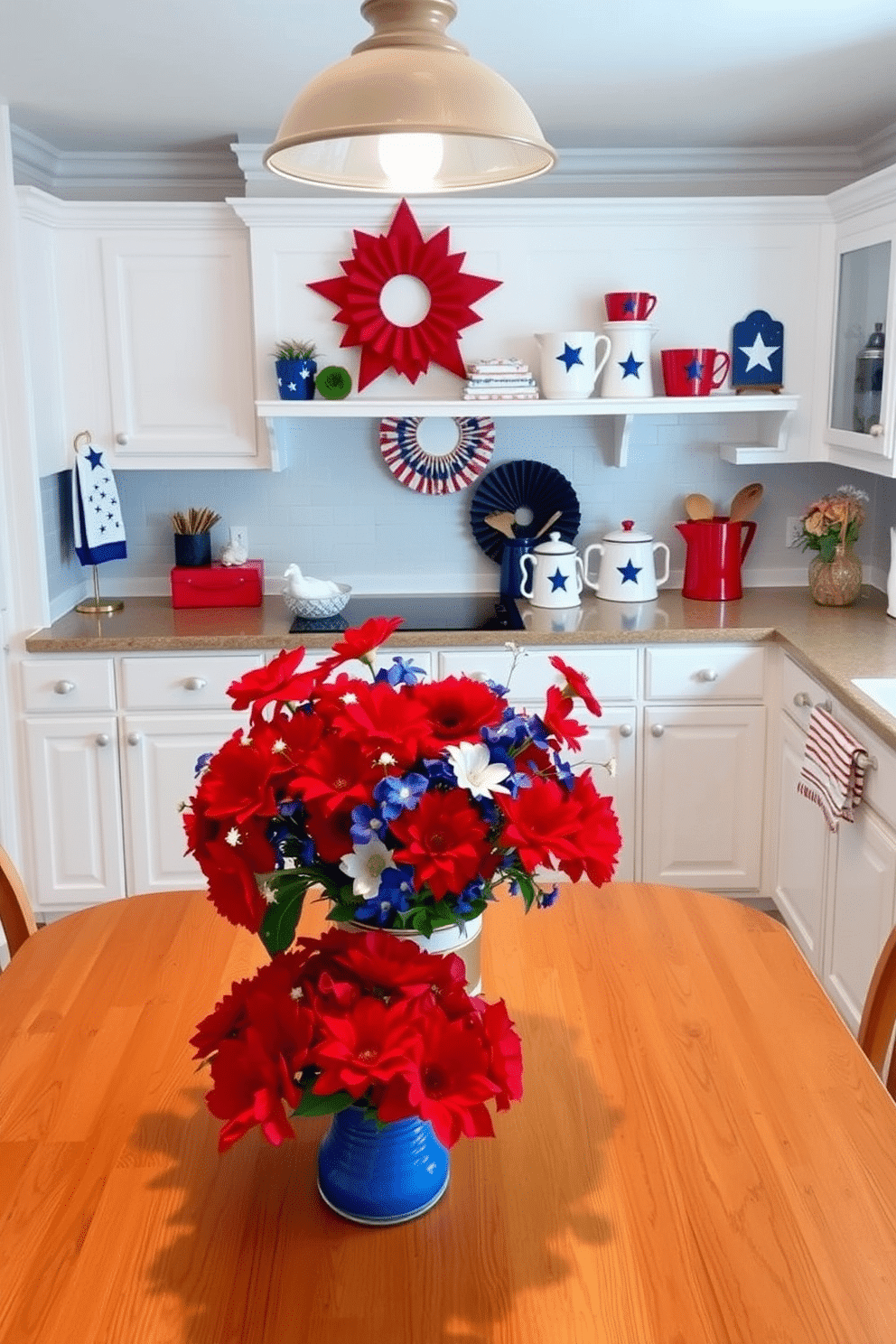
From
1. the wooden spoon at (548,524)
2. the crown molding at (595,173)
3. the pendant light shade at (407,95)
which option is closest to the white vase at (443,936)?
the pendant light shade at (407,95)

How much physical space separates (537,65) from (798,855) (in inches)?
76.6

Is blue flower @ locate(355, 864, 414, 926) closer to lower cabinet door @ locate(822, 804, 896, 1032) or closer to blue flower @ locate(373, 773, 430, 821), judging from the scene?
blue flower @ locate(373, 773, 430, 821)

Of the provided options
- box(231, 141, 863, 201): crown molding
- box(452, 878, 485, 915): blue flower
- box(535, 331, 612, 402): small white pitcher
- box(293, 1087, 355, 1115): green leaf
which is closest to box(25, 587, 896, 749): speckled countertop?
box(535, 331, 612, 402): small white pitcher

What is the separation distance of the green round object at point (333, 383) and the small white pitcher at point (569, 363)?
535 millimetres

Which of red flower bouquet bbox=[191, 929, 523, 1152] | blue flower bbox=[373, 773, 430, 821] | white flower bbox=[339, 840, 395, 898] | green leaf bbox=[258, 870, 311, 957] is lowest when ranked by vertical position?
red flower bouquet bbox=[191, 929, 523, 1152]

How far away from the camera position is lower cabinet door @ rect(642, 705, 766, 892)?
3453 millimetres

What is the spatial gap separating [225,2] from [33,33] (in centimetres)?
46

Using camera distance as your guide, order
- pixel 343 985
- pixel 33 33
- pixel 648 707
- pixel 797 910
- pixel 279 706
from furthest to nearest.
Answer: pixel 648 707 → pixel 797 910 → pixel 33 33 → pixel 279 706 → pixel 343 985

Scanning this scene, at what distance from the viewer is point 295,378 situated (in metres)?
3.50

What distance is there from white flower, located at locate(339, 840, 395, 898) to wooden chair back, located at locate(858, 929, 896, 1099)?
77 centimetres

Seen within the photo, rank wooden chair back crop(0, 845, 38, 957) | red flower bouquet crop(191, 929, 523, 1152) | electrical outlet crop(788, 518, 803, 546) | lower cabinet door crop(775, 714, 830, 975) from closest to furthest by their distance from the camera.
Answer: red flower bouquet crop(191, 929, 523, 1152)
wooden chair back crop(0, 845, 38, 957)
lower cabinet door crop(775, 714, 830, 975)
electrical outlet crop(788, 518, 803, 546)

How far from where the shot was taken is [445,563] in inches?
157

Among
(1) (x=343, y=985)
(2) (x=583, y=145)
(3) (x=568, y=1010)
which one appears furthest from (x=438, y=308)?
(1) (x=343, y=985)

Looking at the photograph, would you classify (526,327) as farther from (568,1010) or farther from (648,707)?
(568,1010)
